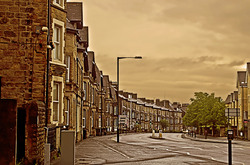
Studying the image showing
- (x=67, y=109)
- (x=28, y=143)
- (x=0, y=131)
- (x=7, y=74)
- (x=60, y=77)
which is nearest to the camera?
(x=0, y=131)

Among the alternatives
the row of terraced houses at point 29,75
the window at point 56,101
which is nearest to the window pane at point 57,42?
the row of terraced houses at point 29,75

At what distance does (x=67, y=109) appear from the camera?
3403cm

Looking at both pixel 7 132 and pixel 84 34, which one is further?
pixel 84 34

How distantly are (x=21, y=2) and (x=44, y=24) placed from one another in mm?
1321

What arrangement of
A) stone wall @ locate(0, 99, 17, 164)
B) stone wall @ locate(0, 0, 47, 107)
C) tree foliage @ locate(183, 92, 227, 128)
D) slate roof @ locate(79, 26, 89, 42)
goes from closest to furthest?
1. stone wall @ locate(0, 99, 17, 164)
2. stone wall @ locate(0, 0, 47, 107)
3. slate roof @ locate(79, 26, 89, 42)
4. tree foliage @ locate(183, 92, 227, 128)

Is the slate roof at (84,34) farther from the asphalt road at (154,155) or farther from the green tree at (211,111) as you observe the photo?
the green tree at (211,111)

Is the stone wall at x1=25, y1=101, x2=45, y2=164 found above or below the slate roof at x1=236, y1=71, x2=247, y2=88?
below

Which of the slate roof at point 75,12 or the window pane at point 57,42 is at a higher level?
the slate roof at point 75,12

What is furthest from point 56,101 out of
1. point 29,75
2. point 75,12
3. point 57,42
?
point 75,12

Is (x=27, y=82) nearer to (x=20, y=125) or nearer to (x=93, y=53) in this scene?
(x=20, y=125)

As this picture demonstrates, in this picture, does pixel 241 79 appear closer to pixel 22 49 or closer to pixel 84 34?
pixel 84 34

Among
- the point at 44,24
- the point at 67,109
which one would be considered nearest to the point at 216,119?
the point at 67,109

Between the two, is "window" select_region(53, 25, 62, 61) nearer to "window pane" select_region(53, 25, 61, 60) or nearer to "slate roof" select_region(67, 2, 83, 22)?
"window pane" select_region(53, 25, 61, 60)

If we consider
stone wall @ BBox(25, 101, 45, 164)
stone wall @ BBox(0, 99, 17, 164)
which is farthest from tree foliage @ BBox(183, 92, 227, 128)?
stone wall @ BBox(0, 99, 17, 164)
